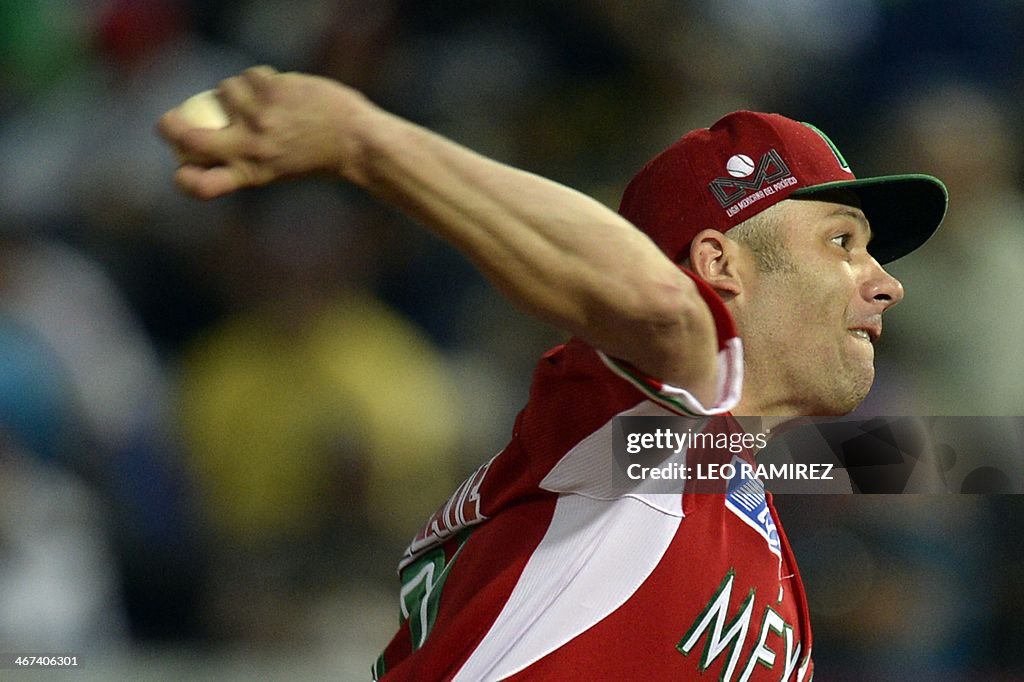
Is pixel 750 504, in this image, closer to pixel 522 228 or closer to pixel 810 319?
pixel 810 319

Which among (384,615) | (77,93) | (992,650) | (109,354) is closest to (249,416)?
(109,354)

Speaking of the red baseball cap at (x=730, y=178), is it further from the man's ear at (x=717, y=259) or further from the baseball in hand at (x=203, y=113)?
the baseball in hand at (x=203, y=113)

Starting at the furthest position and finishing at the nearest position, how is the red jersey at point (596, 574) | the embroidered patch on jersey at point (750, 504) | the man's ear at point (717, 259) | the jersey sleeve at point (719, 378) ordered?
the man's ear at point (717, 259), the embroidered patch on jersey at point (750, 504), the red jersey at point (596, 574), the jersey sleeve at point (719, 378)

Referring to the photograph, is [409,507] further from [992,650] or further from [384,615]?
[992,650]

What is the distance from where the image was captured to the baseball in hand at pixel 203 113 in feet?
3.96

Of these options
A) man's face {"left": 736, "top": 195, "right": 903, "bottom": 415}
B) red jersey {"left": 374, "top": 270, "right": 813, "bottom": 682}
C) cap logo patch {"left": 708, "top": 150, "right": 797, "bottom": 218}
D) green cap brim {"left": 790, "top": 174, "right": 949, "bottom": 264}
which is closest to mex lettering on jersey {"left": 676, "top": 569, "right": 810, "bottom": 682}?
red jersey {"left": 374, "top": 270, "right": 813, "bottom": 682}

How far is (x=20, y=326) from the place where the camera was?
11.1 ft

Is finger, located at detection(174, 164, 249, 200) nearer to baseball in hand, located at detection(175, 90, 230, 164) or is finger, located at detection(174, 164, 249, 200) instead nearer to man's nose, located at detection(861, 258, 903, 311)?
baseball in hand, located at detection(175, 90, 230, 164)

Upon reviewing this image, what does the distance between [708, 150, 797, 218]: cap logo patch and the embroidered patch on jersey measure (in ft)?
1.27

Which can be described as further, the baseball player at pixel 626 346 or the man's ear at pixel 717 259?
the man's ear at pixel 717 259

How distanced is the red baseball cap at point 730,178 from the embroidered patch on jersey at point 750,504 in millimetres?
345

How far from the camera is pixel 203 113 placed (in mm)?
1228

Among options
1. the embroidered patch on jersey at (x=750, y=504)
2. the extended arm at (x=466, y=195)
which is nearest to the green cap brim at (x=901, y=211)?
the embroidered patch on jersey at (x=750, y=504)

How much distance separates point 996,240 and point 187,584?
244cm
